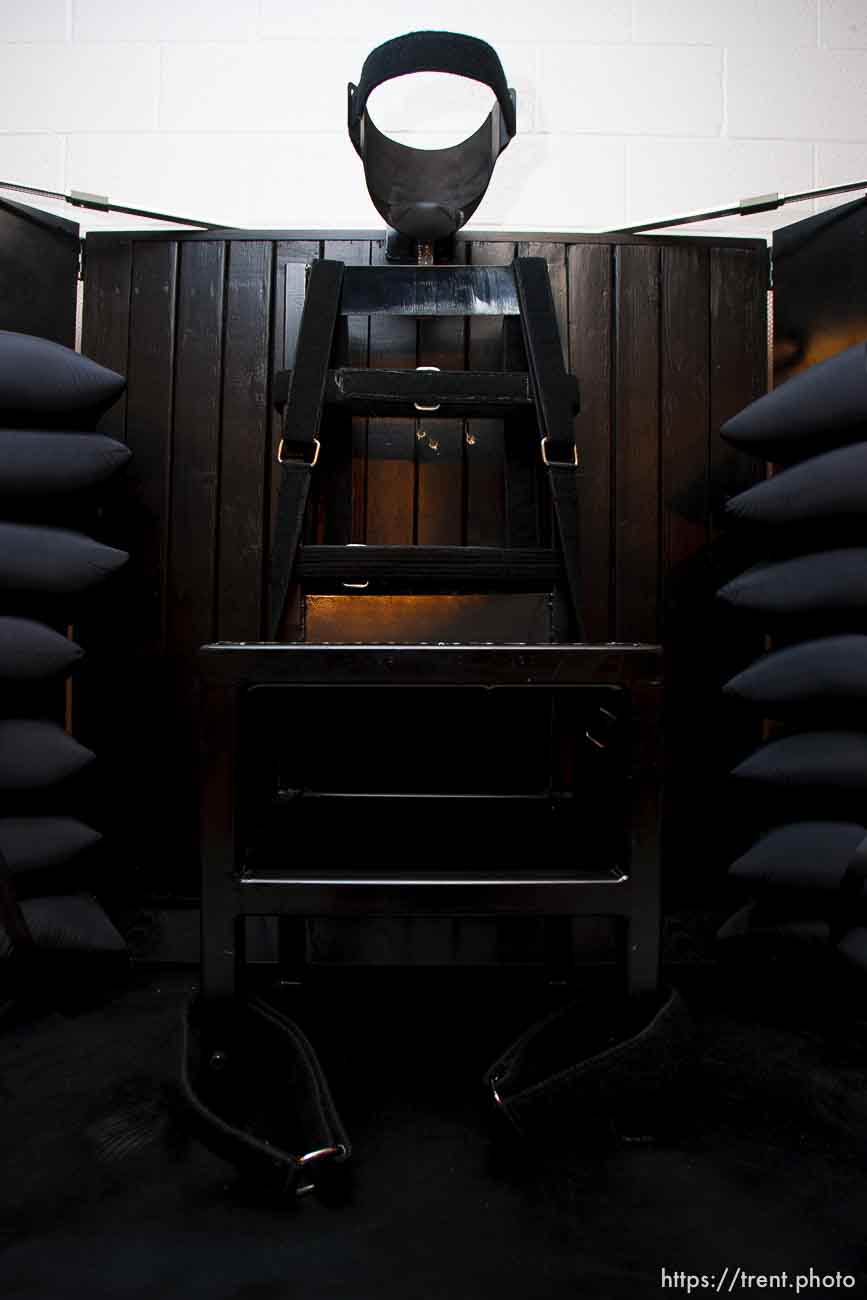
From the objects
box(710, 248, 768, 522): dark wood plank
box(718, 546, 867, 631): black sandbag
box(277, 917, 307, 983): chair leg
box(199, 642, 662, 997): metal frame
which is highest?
box(710, 248, 768, 522): dark wood plank

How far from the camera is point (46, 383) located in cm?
114

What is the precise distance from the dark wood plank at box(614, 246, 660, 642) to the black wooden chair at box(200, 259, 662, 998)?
0.24 metres

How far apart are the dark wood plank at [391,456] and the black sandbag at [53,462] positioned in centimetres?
43

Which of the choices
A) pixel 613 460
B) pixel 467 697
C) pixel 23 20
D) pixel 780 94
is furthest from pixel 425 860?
pixel 23 20

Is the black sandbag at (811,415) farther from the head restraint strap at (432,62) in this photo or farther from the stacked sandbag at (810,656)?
the head restraint strap at (432,62)

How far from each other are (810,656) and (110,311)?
1.35m

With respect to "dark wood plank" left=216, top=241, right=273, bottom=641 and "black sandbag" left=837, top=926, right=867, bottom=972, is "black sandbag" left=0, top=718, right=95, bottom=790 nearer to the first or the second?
"dark wood plank" left=216, top=241, right=273, bottom=641

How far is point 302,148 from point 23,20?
1.96 feet

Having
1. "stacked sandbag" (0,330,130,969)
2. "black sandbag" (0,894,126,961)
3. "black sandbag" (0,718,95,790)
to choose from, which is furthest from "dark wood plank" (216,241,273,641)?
"black sandbag" (0,894,126,961)

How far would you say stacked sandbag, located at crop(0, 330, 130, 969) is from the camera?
43.6 inches

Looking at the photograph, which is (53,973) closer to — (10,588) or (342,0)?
(10,588)

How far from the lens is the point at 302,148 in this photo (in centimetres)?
144

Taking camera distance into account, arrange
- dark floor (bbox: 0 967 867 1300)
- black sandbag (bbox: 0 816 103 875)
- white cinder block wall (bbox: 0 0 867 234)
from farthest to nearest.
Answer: white cinder block wall (bbox: 0 0 867 234)
black sandbag (bbox: 0 816 103 875)
dark floor (bbox: 0 967 867 1300)

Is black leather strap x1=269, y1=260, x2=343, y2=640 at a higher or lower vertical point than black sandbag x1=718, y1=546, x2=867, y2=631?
higher
